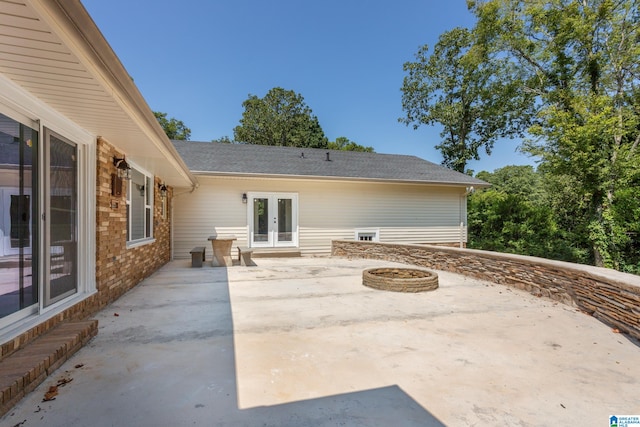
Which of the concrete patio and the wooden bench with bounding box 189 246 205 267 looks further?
the wooden bench with bounding box 189 246 205 267

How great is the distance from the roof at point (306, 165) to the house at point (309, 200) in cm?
4

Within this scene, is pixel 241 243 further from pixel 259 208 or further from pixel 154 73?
pixel 154 73

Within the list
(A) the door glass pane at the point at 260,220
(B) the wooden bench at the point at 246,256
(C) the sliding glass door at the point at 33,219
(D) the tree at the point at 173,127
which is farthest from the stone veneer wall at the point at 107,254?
(D) the tree at the point at 173,127

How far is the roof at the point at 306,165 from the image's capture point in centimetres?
1043

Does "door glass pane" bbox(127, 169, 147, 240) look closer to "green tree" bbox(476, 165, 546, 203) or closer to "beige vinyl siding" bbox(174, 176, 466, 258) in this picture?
"beige vinyl siding" bbox(174, 176, 466, 258)

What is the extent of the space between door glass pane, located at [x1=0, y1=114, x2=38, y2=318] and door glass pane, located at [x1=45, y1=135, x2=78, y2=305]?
27 centimetres

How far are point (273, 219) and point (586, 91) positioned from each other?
45.2 ft

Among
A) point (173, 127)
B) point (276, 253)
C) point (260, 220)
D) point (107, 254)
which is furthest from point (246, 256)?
point (173, 127)

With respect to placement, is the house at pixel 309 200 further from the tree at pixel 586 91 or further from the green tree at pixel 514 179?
the green tree at pixel 514 179

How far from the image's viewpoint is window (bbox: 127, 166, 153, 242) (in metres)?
5.73

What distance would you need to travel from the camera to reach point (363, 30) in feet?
52.0

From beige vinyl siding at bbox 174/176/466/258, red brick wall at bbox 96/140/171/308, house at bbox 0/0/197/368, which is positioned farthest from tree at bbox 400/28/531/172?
house at bbox 0/0/197/368

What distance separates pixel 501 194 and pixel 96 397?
14946mm

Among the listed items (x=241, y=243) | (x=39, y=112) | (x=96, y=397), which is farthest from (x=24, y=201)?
(x=241, y=243)
